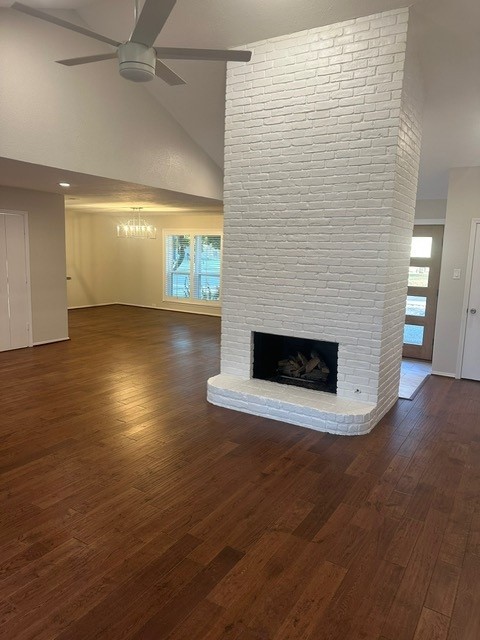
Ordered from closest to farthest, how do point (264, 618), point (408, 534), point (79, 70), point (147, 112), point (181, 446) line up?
point (264, 618) → point (408, 534) → point (181, 446) → point (79, 70) → point (147, 112)

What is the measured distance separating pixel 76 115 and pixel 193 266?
5885 mm

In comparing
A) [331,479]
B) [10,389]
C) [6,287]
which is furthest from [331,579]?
[6,287]

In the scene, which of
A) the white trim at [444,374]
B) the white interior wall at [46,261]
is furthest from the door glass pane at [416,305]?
the white interior wall at [46,261]

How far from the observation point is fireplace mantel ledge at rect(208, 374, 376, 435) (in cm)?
379

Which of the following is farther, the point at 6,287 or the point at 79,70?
the point at 6,287

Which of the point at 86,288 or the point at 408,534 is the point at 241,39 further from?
the point at 86,288

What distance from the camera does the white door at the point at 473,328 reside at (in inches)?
212

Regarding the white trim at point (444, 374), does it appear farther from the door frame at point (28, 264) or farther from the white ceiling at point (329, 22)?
the door frame at point (28, 264)

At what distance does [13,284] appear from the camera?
6.43m

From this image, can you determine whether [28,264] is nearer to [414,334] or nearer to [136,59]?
[136,59]

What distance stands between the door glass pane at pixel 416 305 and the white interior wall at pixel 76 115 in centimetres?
386

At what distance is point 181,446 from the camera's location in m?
3.49

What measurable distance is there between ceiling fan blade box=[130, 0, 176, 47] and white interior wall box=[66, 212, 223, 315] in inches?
309

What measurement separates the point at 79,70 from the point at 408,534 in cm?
508
